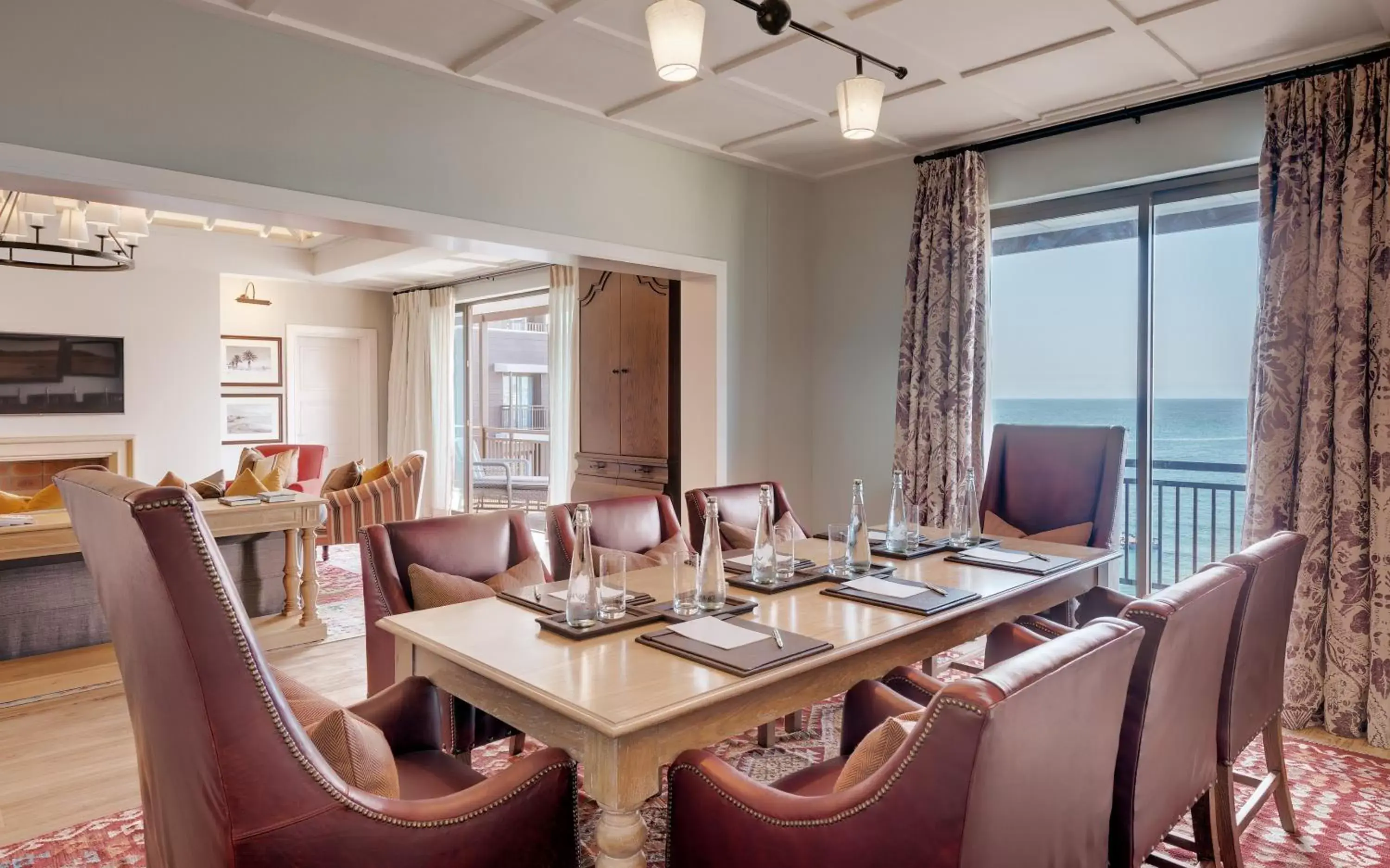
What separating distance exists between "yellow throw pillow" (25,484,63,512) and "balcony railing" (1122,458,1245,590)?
506 centimetres

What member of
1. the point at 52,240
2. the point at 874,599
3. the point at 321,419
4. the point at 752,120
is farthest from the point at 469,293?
the point at 874,599

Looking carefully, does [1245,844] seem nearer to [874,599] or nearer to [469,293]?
[874,599]

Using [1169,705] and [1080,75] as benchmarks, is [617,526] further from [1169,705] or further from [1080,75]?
[1080,75]

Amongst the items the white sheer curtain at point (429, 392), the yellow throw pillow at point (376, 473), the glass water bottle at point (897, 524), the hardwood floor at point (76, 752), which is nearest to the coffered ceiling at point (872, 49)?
the glass water bottle at point (897, 524)

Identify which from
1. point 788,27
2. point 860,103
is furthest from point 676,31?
point 788,27

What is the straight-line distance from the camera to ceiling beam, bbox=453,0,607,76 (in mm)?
2723

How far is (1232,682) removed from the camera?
1.83 m

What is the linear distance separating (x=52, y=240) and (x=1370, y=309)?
752cm

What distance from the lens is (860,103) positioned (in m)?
2.53

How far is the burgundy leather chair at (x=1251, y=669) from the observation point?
5.89 feet

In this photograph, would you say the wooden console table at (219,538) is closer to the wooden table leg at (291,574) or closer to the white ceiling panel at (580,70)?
the wooden table leg at (291,574)

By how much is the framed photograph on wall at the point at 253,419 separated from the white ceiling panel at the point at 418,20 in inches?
224

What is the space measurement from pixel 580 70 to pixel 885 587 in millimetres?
2353

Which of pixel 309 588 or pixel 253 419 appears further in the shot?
pixel 253 419
